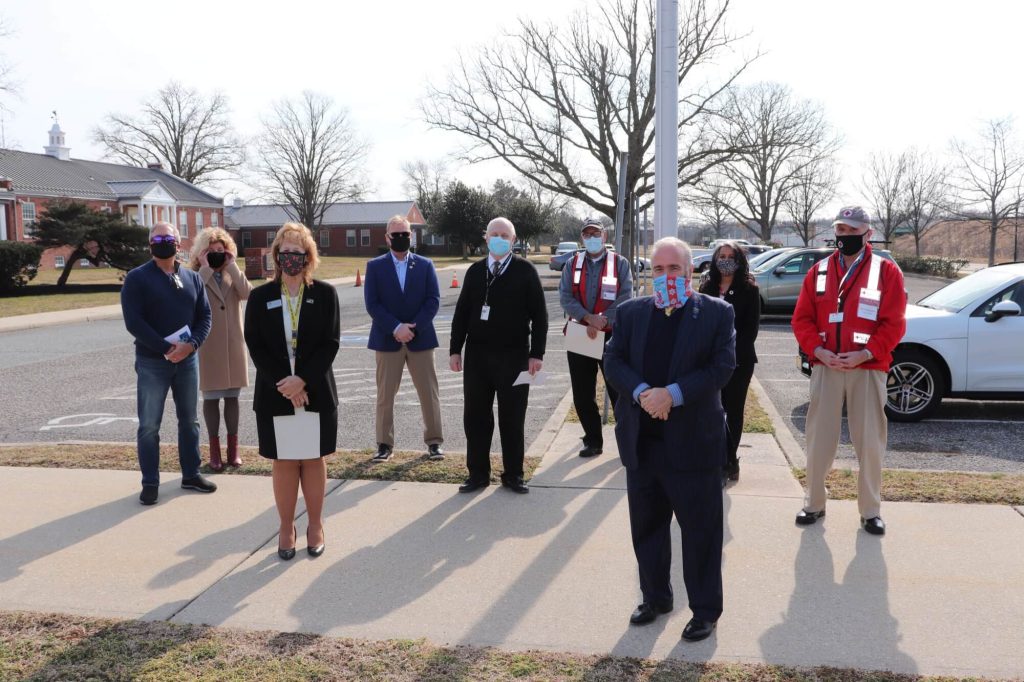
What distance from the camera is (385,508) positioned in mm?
5625

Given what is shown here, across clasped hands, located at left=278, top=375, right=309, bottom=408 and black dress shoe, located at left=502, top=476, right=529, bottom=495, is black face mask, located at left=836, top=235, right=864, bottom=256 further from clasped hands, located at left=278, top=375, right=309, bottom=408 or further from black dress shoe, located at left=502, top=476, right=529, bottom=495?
clasped hands, located at left=278, top=375, right=309, bottom=408

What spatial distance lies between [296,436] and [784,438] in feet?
15.4

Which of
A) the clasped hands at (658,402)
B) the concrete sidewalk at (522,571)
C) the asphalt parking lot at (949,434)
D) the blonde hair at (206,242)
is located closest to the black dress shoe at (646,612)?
the concrete sidewalk at (522,571)

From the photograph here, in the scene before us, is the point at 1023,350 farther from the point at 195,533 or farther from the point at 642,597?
the point at 195,533

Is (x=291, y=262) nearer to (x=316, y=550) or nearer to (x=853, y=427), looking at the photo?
(x=316, y=550)

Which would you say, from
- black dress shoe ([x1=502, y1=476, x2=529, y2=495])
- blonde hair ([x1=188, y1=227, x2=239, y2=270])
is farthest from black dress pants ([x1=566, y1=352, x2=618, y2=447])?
blonde hair ([x1=188, y1=227, x2=239, y2=270])

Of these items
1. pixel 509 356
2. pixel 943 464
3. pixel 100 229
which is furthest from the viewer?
pixel 100 229

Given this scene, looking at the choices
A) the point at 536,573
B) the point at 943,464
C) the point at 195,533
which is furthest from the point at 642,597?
the point at 943,464

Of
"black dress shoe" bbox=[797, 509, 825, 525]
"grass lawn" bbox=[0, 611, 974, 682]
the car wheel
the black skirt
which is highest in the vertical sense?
the black skirt

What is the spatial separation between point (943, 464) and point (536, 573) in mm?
4212

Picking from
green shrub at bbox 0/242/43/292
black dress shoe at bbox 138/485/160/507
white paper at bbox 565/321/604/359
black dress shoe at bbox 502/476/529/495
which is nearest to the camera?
black dress shoe at bbox 138/485/160/507

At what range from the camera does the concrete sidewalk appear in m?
3.79

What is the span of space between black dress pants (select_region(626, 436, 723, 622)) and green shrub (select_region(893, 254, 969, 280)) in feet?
141

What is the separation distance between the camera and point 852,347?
16.7ft
